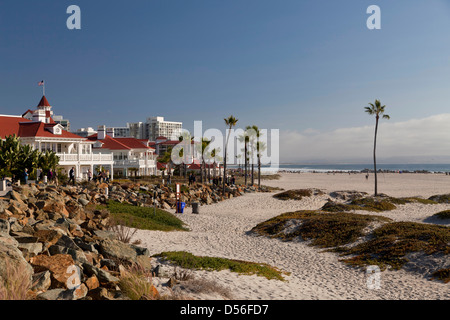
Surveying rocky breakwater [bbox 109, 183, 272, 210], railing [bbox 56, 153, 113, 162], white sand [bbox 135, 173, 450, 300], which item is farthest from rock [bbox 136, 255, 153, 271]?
railing [bbox 56, 153, 113, 162]

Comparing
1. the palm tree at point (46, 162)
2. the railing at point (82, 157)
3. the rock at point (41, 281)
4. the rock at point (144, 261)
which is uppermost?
the railing at point (82, 157)

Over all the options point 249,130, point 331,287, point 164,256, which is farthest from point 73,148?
point 331,287

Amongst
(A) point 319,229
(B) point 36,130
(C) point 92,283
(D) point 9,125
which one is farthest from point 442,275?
(D) point 9,125

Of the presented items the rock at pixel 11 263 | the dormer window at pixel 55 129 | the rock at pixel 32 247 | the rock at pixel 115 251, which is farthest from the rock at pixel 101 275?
the dormer window at pixel 55 129

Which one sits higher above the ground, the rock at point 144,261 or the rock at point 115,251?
the rock at point 115,251

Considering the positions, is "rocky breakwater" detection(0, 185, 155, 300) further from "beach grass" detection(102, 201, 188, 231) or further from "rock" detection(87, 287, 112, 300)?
"beach grass" detection(102, 201, 188, 231)

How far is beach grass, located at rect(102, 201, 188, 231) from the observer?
19.1m

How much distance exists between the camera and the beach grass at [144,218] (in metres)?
19.1

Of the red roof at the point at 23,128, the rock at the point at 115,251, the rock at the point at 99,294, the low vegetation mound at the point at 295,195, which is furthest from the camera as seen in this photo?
the red roof at the point at 23,128

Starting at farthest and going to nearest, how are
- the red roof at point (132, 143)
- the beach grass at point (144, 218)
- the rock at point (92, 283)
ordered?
the red roof at point (132, 143) < the beach grass at point (144, 218) < the rock at point (92, 283)

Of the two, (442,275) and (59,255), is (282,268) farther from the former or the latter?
(59,255)

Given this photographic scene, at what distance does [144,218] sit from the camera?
71.1ft

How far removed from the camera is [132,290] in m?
6.64

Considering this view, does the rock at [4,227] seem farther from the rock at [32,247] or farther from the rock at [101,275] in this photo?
the rock at [101,275]
